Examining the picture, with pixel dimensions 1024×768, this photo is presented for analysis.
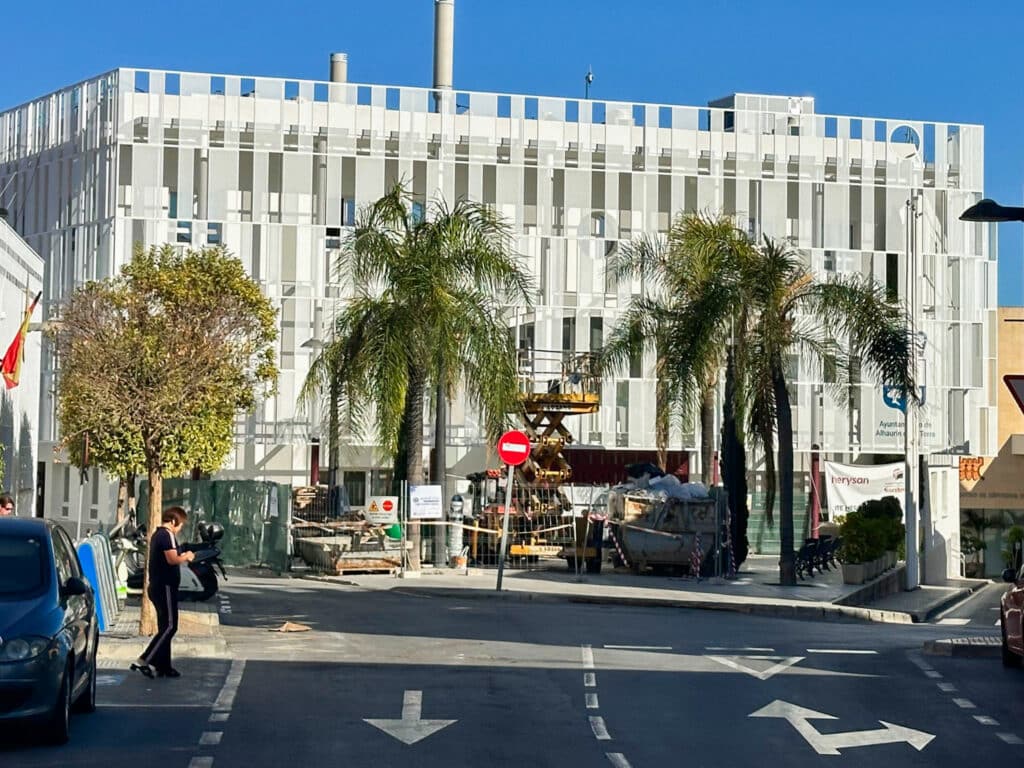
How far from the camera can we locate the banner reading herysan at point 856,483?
53031 mm

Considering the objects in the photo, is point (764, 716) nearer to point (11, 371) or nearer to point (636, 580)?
point (636, 580)

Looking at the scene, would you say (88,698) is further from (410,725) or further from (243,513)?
(243,513)

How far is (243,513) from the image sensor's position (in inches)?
1467

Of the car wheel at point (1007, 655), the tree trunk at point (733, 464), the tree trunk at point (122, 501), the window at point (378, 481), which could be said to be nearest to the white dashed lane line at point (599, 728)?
the car wheel at point (1007, 655)

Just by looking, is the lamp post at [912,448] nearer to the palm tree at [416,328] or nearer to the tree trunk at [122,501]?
the palm tree at [416,328]

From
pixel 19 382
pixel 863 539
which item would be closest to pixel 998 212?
pixel 863 539

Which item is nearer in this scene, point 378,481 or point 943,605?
point 943,605

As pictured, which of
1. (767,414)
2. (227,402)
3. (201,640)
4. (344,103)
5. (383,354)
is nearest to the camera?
(201,640)

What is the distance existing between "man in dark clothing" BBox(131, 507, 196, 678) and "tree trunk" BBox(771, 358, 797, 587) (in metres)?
17.3

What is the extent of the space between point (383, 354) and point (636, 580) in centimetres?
697

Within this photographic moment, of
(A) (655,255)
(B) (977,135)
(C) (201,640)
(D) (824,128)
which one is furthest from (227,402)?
(B) (977,135)

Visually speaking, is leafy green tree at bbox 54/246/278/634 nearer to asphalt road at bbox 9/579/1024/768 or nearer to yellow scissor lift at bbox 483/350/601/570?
asphalt road at bbox 9/579/1024/768

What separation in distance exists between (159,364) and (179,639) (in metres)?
6.69

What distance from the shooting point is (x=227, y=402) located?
3891 centimetres
